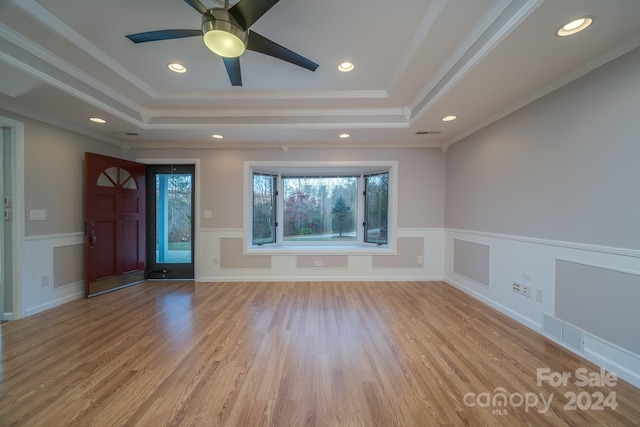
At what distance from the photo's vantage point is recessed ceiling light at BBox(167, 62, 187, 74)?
228cm

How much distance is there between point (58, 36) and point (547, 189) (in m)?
4.42

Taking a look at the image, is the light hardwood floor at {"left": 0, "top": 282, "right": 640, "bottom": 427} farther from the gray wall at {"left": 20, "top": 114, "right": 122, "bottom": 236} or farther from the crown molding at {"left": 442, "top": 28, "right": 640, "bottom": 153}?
the crown molding at {"left": 442, "top": 28, "right": 640, "bottom": 153}

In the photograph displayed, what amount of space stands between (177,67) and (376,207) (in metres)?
3.69

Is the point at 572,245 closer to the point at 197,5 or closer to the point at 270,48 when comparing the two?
the point at 270,48

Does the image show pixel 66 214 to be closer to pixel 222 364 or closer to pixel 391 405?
pixel 222 364

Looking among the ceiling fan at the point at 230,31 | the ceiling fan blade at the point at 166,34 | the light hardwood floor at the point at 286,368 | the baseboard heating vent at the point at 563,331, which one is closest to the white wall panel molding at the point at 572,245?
the baseboard heating vent at the point at 563,331

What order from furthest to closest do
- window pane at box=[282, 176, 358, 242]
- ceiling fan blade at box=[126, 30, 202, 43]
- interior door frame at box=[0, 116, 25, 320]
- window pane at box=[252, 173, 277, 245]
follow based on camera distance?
1. window pane at box=[282, 176, 358, 242]
2. window pane at box=[252, 173, 277, 245]
3. interior door frame at box=[0, 116, 25, 320]
4. ceiling fan blade at box=[126, 30, 202, 43]

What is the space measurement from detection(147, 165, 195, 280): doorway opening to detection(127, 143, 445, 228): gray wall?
0.99 feet

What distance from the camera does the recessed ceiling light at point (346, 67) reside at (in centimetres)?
226

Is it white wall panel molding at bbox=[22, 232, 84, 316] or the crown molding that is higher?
the crown molding

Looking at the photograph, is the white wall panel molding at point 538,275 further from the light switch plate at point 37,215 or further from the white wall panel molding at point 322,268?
the light switch plate at point 37,215

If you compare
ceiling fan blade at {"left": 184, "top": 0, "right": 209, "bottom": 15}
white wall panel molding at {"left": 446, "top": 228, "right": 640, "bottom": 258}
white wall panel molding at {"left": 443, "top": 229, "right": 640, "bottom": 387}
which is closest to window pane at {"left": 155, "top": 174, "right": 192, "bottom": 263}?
ceiling fan blade at {"left": 184, "top": 0, "right": 209, "bottom": 15}

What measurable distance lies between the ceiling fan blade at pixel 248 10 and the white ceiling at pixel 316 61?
1.03ft

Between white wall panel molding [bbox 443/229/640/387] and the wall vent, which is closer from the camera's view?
white wall panel molding [bbox 443/229/640/387]
